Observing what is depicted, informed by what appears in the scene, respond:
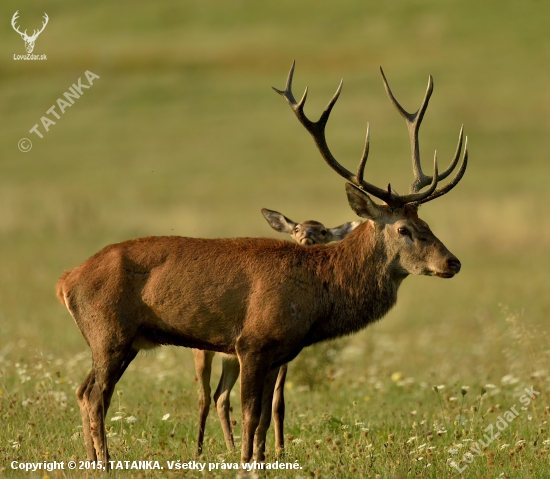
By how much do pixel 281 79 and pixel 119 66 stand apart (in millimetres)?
10872

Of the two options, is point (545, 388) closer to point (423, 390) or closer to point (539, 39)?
point (423, 390)

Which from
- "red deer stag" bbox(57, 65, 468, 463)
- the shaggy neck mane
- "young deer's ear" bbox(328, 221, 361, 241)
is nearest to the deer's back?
"red deer stag" bbox(57, 65, 468, 463)

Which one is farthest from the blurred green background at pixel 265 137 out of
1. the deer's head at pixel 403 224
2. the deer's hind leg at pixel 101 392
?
the deer's head at pixel 403 224

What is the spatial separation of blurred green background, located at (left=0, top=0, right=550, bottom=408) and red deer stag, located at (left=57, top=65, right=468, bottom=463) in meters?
2.31

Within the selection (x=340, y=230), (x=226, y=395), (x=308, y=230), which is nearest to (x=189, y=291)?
(x=226, y=395)

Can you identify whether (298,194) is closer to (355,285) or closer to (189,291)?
(355,285)

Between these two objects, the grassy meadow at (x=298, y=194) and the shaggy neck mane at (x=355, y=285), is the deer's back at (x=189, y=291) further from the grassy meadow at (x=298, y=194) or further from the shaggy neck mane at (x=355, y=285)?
the grassy meadow at (x=298, y=194)

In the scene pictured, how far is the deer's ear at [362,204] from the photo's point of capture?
7.04 m

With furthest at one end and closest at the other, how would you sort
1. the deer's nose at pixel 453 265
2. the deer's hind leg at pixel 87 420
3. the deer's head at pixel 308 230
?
1. the deer's head at pixel 308 230
2. the deer's nose at pixel 453 265
3. the deer's hind leg at pixel 87 420

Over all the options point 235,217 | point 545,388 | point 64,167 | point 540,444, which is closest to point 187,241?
point 540,444

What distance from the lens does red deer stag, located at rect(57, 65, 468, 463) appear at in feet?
21.7

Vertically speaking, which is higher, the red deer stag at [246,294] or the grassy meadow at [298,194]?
the red deer stag at [246,294]

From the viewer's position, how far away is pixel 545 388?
31.7 ft

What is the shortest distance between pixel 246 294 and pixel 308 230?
2.49 m
